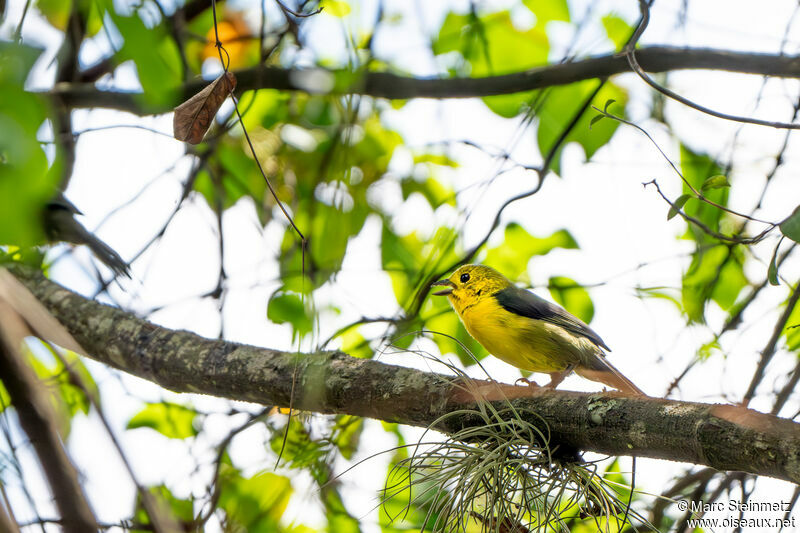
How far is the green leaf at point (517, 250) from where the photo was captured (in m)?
3.31

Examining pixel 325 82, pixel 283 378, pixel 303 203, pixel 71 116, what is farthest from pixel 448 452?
pixel 71 116

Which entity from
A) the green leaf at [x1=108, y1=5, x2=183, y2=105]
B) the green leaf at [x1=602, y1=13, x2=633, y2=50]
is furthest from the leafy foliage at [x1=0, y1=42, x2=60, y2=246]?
the green leaf at [x1=602, y1=13, x2=633, y2=50]

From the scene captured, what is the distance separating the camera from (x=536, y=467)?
1.94m

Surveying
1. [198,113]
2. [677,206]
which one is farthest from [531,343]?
[198,113]

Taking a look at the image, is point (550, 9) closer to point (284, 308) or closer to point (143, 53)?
point (284, 308)

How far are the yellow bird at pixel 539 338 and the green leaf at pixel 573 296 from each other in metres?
0.05

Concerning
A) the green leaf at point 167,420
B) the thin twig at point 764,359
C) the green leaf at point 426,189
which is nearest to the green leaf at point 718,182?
the thin twig at point 764,359

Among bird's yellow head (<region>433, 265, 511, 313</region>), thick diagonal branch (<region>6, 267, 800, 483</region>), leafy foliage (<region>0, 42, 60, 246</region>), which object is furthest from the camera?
bird's yellow head (<region>433, 265, 511, 313</region>)

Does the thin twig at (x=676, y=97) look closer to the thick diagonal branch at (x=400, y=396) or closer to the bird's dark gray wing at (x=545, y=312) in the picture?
the thick diagonal branch at (x=400, y=396)

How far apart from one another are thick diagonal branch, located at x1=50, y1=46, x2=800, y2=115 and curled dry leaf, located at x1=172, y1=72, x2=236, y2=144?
97 cm

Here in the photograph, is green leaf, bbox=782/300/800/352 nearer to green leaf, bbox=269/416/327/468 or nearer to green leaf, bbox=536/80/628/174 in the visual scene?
green leaf, bbox=536/80/628/174

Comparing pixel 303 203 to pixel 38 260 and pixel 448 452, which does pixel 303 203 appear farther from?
pixel 448 452

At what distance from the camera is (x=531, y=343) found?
321 centimetres

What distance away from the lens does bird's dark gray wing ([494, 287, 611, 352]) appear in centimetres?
329
